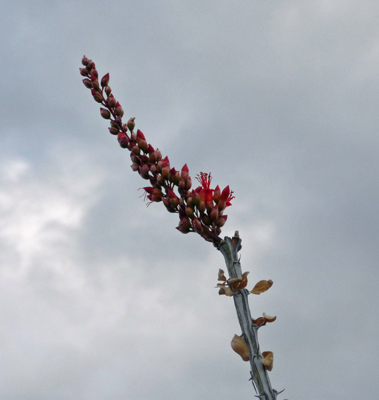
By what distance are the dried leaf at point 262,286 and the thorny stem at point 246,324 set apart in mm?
95

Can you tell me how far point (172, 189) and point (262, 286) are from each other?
141 cm

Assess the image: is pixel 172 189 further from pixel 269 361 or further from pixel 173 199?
pixel 269 361

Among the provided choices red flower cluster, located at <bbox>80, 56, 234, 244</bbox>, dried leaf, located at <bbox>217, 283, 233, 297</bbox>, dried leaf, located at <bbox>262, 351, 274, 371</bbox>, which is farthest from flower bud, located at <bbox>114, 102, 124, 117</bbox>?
dried leaf, located at <bbox>262, 351, 274, 371</bbox>

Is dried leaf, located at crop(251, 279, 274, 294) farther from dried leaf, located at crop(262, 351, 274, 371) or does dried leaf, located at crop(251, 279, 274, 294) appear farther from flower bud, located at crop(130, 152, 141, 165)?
Result: flower bud, located at crop(130, 152, 141, 165)

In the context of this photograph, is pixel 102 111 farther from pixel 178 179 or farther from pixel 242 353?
pixel 242 353

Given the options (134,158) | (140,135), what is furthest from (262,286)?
(140,135)

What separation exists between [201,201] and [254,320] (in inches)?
53.4

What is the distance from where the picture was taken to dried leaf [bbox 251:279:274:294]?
4.39 m

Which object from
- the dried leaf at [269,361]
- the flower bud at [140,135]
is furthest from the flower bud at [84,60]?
the dried leaf at [269,361]

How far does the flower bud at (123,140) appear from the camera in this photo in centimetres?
479

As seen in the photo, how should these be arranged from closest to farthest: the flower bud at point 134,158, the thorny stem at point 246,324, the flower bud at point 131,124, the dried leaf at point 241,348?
the thorny stem at point 246,324 → the dried leaf at point 241,348 → the flower bud at point 134,158 → the flower bud at point 131,124

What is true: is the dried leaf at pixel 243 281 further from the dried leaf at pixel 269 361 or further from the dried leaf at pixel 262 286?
the dried leaf at pixel 269 361

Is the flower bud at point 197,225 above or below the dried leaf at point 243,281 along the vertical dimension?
above

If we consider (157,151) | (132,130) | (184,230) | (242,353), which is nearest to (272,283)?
(242,353)
